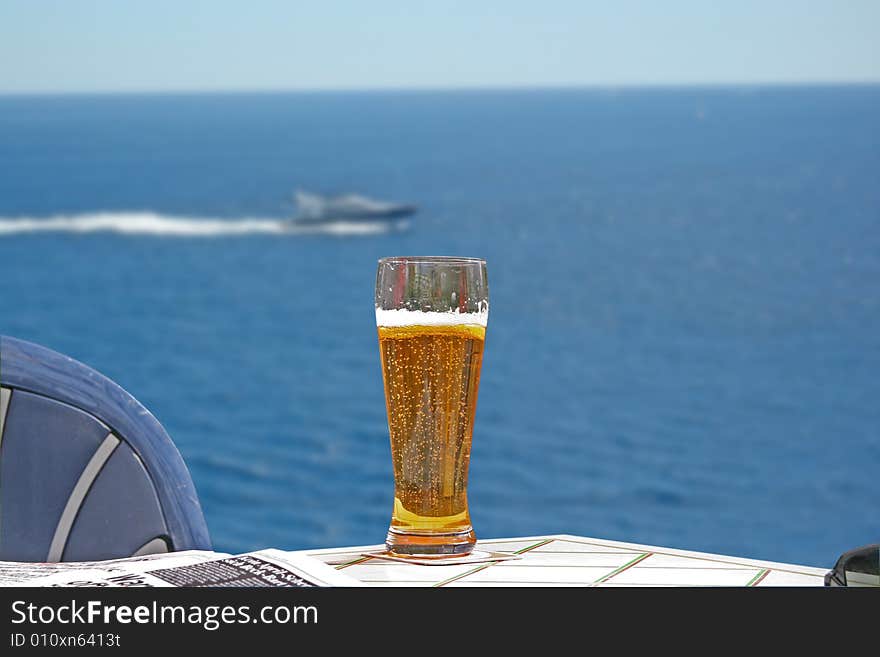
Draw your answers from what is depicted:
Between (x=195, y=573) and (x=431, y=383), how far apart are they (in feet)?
0.65

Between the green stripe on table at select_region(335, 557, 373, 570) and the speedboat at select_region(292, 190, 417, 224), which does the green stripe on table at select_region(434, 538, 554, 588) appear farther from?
the speedboat at select_region(292, 190, 417, 224)

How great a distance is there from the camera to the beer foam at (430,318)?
2.73 ft

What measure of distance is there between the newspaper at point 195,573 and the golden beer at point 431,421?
94mm

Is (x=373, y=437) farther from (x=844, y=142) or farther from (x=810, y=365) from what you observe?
(x=844, y=142)

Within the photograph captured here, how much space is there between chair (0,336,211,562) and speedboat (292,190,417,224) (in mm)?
27579

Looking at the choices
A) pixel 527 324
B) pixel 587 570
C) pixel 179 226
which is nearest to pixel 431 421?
pixel 587 570

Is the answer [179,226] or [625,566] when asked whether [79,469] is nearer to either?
[625,566]

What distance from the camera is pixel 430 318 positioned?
83 centimetres

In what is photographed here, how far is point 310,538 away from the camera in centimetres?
1508

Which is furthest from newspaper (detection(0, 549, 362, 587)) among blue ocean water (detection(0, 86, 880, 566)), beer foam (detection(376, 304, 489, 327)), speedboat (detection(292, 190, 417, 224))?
speedboat (detection(292, 190, 417, 224))

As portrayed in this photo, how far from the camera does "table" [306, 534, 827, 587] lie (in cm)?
80

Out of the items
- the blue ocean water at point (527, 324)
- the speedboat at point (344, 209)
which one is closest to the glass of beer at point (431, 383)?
the blue ocean water at point (527, 324)
